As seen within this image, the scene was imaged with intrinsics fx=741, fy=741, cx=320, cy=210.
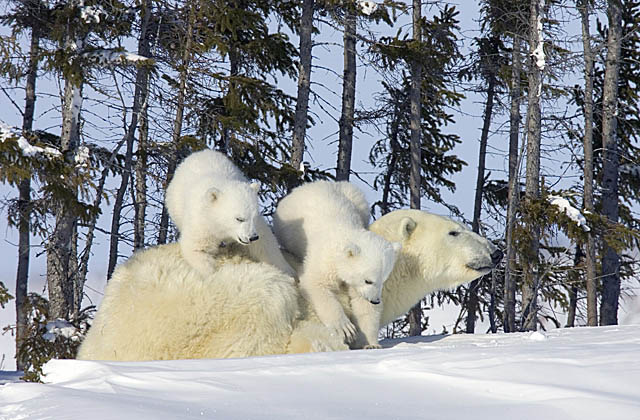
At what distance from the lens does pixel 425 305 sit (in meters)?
18.9

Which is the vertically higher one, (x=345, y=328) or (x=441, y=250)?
(x=441, y=250)

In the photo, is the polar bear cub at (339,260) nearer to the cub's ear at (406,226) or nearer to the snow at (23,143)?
the cub's ear at (406,226)

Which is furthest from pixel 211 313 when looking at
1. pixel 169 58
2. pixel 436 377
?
pixel 169 58

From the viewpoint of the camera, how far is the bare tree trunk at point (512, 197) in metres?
11.3

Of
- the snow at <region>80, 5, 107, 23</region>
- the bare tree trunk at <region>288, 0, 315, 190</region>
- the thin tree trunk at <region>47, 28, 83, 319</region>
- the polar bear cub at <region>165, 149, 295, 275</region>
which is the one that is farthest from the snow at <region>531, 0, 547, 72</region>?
the polar bear cub at <region>165, 149, 295, 275</region>

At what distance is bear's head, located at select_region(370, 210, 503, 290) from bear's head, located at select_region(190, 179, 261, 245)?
3.31 feet

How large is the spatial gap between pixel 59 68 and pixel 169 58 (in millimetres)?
3714

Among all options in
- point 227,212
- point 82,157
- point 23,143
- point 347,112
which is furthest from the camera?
point 347,112

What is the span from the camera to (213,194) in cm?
538

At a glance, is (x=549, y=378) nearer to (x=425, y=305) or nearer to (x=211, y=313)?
(x=211, y=313)

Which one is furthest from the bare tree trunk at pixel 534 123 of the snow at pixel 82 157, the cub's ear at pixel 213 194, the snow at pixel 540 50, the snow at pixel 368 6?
the cub's ear at pixel 213 194

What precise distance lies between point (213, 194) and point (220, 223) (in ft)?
1.11

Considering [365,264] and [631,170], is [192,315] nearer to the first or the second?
[365,264]

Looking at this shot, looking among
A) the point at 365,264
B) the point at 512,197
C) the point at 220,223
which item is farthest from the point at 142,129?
the point at 365,264
